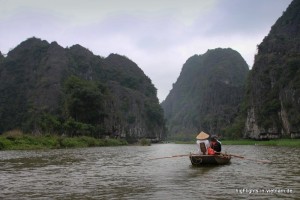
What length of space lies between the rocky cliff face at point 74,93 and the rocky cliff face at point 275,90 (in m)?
29.7

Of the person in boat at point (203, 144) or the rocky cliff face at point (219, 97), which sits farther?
the rocky cliff face at point (219, 97)

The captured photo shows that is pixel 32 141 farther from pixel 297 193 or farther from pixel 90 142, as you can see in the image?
pixel 297 193

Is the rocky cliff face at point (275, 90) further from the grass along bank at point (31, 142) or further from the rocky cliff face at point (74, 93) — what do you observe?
the grass along bank at point (31, 142)

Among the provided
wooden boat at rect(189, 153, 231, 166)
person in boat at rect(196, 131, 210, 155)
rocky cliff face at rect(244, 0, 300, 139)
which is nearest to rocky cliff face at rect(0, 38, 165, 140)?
rocky cliff face at rect(244, 0, 300, 139)

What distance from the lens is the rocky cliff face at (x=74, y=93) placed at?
74500 mm

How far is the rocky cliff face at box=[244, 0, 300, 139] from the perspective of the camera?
69.9m

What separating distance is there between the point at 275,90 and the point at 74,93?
39.9 m

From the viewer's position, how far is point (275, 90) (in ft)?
260

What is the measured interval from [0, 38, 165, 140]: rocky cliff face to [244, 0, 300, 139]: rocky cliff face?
29678 millimetres

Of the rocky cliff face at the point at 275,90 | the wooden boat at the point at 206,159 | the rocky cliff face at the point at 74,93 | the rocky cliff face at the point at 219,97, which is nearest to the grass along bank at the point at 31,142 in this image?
the rocky cliff face at the point at 74,93

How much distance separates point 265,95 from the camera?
8250 cm

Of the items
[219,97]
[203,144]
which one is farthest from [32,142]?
[219,97]

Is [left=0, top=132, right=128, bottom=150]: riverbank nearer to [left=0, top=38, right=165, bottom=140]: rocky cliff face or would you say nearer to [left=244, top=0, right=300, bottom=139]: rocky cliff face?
[left=0, top=38, right=165, bottom=140]: rocky cliff face

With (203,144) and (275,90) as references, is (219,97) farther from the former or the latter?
(203,144)
